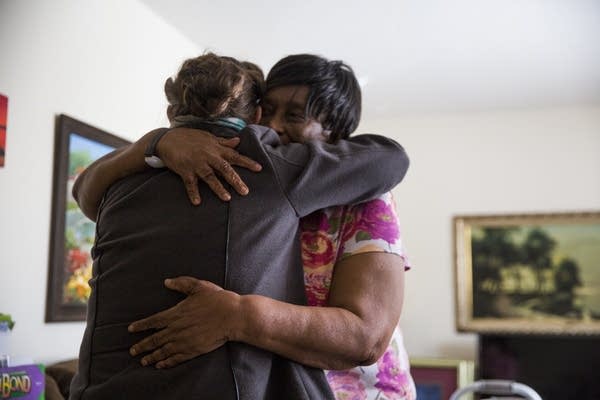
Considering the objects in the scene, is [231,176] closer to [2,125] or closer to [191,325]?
[191,325]

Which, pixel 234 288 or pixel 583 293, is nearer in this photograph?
pixel 234 288

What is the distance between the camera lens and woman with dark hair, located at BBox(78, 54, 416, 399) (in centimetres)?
105

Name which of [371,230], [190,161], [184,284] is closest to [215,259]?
[184,284]

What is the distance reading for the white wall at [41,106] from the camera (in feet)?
9.76

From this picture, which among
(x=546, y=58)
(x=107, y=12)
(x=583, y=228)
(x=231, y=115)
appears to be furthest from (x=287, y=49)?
(x=231, y=115)

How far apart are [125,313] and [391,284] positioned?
41 cm

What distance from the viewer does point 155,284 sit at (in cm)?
109

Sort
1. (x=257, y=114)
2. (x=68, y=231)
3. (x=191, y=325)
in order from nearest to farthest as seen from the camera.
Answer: (x=191, y=325) < (x=257, y=114) < (x=68, y=231)

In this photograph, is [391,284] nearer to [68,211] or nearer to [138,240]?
[138,240]

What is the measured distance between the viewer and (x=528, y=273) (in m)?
5.68

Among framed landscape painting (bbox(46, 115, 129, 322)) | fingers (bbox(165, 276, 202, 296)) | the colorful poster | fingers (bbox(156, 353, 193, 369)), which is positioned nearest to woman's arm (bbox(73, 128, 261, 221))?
fingers (bbox(165, 276, 202, 296))

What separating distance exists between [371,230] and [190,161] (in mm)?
312

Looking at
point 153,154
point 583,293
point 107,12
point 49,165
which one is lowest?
point 583,293

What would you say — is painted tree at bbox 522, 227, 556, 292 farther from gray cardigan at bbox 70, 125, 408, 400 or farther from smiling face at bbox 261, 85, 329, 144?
gray cardigan at bbox 70, 125, 408, 400
